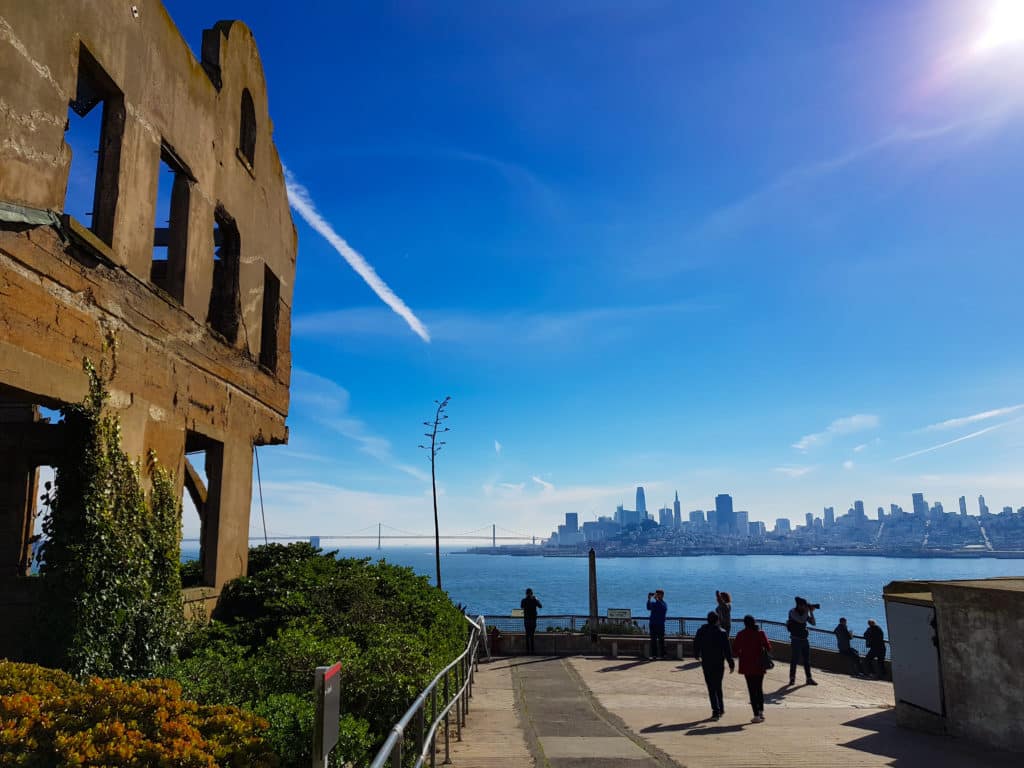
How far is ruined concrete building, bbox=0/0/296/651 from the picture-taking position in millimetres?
7023

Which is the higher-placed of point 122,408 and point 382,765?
point 122,408

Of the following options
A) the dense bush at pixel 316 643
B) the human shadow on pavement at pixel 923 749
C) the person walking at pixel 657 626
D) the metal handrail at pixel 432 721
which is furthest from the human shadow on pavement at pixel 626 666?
the human shadow on pavement at pixel 923 749

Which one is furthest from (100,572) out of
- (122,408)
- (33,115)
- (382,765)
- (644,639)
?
(644,639)

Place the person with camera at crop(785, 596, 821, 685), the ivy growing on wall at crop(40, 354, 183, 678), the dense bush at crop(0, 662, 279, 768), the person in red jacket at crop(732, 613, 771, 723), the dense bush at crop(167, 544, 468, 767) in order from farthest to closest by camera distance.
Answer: the person with camera at crop(785, 596, 821, 685) → the person in red jacket at crop(732, 613, 771, 723) → the ivy growing on wall at crop(40, 354, 183, 678) → the dense bush at crop(167, 544, 468, 767) → the dense bush at crop(0, 662, 279, 768)

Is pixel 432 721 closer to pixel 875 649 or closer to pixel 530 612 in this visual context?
pixel 530 612

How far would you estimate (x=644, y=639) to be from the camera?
1903 centimetres

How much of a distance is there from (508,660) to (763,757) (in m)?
11.3

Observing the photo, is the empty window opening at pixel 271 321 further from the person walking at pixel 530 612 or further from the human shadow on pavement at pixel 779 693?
the human shadow on pavement at pixel 779 693

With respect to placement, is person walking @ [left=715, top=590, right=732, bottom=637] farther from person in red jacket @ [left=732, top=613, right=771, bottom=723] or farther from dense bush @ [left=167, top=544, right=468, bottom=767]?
dense bush @ [left=167, top=544, right=468, bottom=767]

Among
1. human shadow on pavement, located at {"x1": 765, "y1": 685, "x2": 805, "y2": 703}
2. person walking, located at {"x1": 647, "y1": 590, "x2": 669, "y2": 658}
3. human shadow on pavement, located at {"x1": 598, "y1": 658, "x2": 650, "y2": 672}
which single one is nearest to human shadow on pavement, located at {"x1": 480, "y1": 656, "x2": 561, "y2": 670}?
human shadow on pavement, located at {"x1": 598, "y1": 658, "x2": 650, "y2": 672}

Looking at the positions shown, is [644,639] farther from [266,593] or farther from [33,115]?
[33,115]

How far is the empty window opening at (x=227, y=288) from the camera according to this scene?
12.6 meters

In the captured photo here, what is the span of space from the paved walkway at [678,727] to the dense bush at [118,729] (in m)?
2.98

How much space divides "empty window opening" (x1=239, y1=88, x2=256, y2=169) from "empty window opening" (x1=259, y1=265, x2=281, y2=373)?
253 cm
